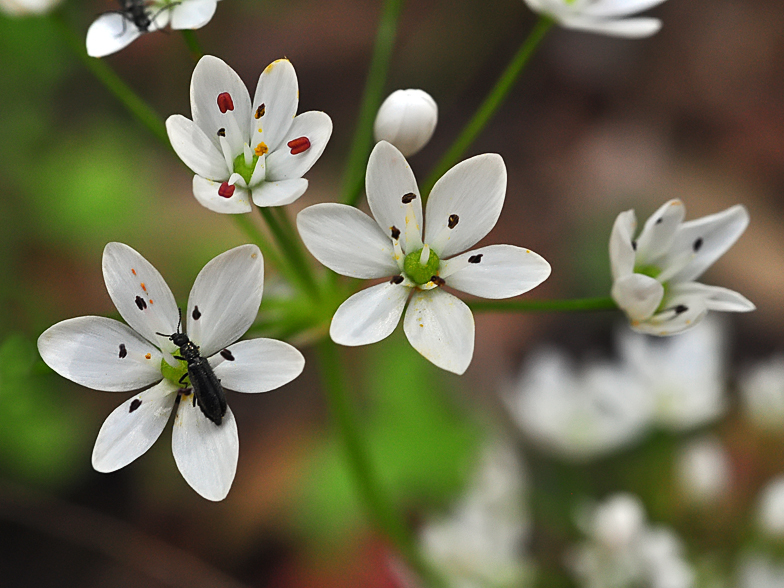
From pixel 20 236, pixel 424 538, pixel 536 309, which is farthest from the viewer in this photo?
pixel 20 236

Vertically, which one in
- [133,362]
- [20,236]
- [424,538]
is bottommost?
[424,538]

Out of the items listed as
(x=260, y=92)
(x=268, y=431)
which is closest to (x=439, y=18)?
(x=268, y=431)

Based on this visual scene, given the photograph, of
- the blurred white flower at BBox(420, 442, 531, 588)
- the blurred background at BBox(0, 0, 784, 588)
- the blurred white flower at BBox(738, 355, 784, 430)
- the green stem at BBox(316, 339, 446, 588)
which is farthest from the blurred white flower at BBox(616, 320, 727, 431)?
A: the green stem at BBox(316, 339, 446, 588)

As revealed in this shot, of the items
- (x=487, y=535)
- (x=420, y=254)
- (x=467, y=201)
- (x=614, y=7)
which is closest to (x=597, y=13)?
(x=614, y=7)

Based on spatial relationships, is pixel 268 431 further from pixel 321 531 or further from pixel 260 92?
pixel 260 92

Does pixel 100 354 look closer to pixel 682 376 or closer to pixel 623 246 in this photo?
pixel 623 246

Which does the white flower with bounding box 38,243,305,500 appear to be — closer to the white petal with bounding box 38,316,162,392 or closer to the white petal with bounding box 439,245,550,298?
the white petal with bounding box 38,316,162,392
